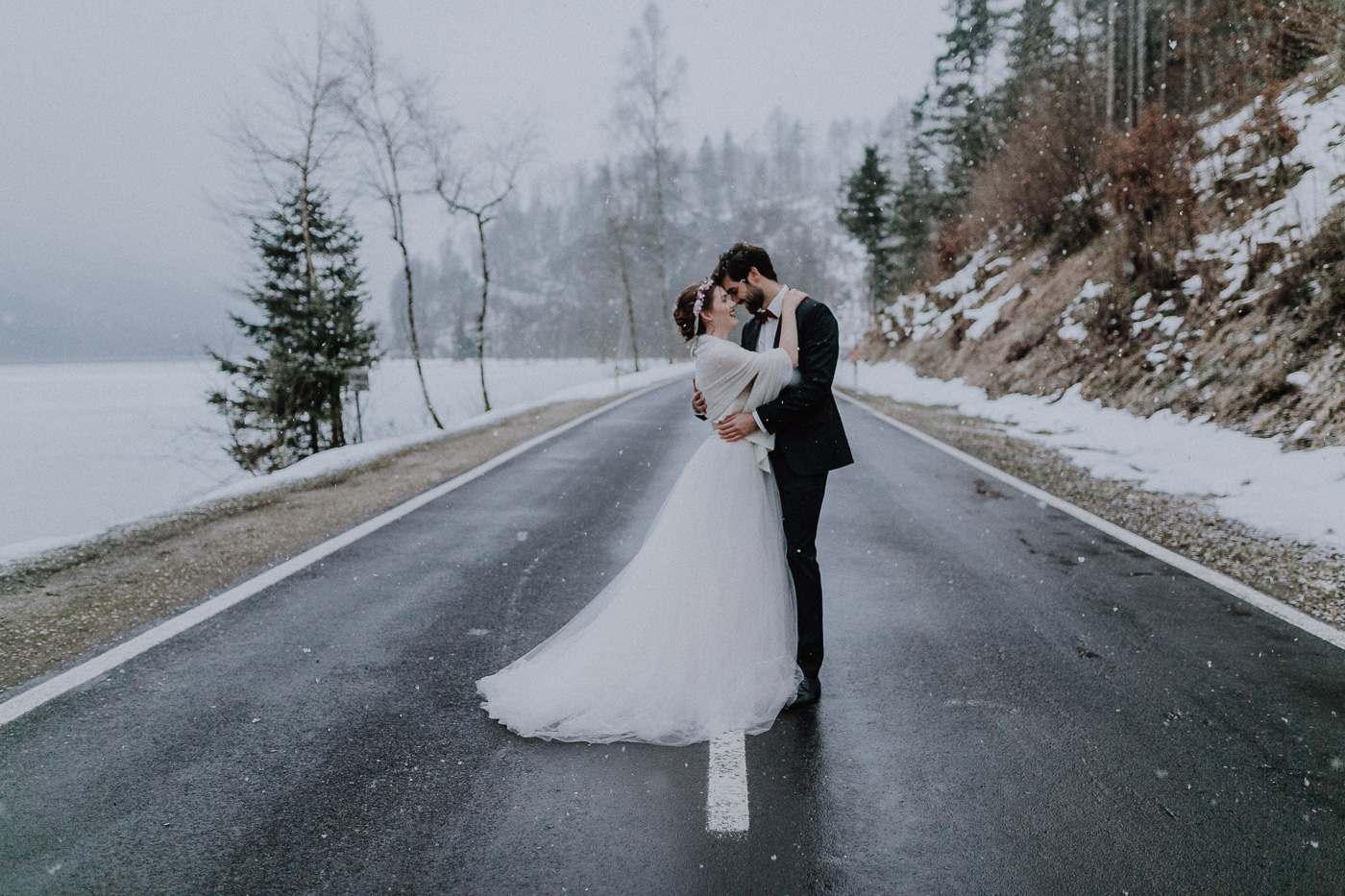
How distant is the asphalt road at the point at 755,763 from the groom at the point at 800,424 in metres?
0.46

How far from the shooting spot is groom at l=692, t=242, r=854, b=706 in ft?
11.6

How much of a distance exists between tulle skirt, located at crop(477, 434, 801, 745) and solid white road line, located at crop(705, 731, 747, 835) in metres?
0.11

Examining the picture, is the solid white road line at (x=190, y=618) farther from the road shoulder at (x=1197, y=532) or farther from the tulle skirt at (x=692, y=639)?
the road shoulder at (x=1197, y=532)

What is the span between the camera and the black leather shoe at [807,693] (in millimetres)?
3617

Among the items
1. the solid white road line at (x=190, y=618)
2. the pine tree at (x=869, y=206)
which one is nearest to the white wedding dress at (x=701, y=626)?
the solid white road line at (x=190, y=618)

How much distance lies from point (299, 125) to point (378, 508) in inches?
662

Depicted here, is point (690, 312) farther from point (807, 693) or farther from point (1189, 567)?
point (1189, 567)

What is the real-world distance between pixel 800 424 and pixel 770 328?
0.47m

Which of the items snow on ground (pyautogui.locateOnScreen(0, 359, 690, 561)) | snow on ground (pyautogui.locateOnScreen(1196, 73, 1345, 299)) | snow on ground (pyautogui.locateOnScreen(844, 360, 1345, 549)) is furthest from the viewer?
snow on ground (pyautogui.locateOnScreen(0, 359, 690, 561))

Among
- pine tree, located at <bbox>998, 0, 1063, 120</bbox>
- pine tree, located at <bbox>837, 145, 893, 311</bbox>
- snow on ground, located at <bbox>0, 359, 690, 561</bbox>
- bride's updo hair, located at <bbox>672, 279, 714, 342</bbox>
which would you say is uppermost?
pine tree, located at <bbox>998, 0, 1063, 120</bbox>

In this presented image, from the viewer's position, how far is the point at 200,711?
11.9 ft

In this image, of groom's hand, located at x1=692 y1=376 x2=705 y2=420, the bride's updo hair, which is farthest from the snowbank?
the bride's updo hair

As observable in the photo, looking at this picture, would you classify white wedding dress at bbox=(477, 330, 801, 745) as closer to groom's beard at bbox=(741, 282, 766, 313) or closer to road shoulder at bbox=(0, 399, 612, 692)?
groom's beard at bbox=(741, 282, 766, 313)

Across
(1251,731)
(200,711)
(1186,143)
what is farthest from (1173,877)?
(1186,143)
